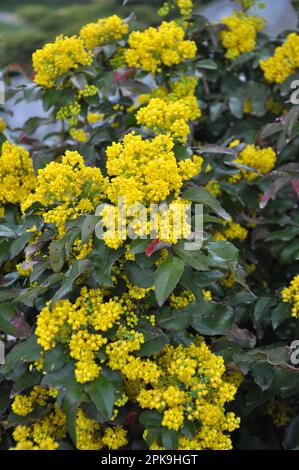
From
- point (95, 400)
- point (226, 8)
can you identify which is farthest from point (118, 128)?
point (226, 8)

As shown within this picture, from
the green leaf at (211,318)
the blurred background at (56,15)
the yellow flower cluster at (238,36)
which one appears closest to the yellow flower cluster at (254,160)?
the yellow flower cluster at (238,36)

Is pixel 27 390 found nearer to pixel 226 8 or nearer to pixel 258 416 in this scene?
pixel 258 416

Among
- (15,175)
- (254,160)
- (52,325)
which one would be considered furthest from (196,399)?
(254,160)

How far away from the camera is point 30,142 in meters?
2.84

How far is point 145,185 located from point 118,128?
41.6 inches

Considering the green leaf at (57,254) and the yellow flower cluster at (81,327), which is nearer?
the yellow flower cluster at (81,327)

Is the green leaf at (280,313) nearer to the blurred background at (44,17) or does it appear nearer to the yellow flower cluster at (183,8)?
the yellow flower cluster at (183,8)

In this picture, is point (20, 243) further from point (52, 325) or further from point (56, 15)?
point (56, 15)

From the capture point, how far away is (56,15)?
395 inches

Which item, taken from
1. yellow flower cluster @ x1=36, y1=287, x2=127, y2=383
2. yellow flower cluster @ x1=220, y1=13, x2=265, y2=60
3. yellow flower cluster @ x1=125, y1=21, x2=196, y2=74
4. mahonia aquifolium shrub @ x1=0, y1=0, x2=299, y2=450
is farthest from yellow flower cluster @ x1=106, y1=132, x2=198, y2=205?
yellow flower cluster @ x1=220, y1=13, x2=265, y2=60

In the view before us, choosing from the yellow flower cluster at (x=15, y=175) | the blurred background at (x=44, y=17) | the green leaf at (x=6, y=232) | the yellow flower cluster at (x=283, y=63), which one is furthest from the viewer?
the blurred background at (x=44, y=17)

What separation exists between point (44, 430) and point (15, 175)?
0.92 m

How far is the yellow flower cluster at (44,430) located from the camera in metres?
1.75

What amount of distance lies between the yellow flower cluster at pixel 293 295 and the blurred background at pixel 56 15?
20.6ft
